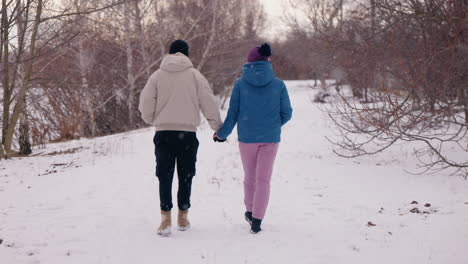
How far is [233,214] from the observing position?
4.84 m

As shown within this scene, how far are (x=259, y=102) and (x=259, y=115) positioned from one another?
0.43 ft

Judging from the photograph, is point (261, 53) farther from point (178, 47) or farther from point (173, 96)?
point (173, 96)

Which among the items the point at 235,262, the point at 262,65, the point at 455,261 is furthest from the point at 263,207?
the point at 455,261

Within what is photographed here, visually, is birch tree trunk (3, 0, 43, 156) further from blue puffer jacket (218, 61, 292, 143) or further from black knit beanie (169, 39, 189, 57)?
blue puffer jacket (218, 61, 292, 143)

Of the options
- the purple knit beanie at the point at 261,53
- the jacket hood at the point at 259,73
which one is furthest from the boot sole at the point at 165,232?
the purple knit beanie at the point at 261,53

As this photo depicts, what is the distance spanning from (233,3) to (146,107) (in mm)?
15299

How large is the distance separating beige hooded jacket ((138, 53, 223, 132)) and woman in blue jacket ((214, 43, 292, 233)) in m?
0.41

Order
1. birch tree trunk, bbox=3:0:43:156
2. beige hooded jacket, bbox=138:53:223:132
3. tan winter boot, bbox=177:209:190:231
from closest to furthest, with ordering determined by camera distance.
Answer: beige hooded jacket, bbox=138:53:223:132
tan winter boot, bbox=177:209:190:231
birch tree trunk, bbox=3:0:43:156

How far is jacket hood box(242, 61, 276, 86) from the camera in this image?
3.78 m

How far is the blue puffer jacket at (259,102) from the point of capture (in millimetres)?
3795

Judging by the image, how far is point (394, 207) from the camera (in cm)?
516

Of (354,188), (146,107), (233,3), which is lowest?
(354,188)

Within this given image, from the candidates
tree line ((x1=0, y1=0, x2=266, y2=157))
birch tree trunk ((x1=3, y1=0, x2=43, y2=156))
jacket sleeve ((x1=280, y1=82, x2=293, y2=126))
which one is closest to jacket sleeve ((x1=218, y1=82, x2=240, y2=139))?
jacket sleeve ((x1=280, y1=82, x2=293, y2=126))

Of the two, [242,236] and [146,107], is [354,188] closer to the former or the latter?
[242,236]
